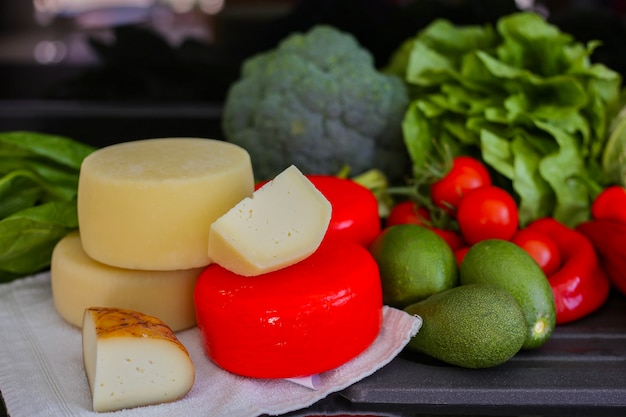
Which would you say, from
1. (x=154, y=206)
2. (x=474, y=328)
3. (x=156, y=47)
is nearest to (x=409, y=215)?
(x=474, y=328)

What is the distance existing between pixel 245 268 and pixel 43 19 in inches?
46.8

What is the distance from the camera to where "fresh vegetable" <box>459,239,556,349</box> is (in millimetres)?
1081

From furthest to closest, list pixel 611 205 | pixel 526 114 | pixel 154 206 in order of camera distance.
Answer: pixel 526 114
pixel 611 205
pixel 154 206

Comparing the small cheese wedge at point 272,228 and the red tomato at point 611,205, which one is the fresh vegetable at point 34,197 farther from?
the red tomato at point 611,205

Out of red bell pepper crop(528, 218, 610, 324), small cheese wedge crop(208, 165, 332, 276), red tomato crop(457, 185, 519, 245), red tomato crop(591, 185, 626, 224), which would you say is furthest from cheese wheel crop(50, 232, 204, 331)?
red tomato crop(591, 185, 626, 224)

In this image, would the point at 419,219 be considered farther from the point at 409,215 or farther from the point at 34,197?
the point at 34,197

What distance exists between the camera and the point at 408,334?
3.43ft

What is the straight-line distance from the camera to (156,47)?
6.16 ft

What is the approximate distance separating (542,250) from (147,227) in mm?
674

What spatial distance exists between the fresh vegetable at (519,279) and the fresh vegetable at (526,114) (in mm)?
344

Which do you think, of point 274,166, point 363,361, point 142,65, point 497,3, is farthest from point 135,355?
point 497,3

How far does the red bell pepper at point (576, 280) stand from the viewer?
1.22 metres

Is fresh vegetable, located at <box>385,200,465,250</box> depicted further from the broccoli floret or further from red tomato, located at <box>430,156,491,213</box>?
the broccoli floret

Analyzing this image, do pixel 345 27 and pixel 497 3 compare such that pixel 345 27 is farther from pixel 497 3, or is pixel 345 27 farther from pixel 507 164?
pixel 507 164
